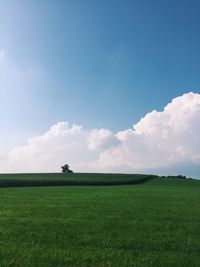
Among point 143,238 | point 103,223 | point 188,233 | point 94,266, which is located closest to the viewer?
point 94,266

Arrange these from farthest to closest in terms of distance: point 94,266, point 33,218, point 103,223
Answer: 1. point 33,218
2. point 103,223
3. point 94,266

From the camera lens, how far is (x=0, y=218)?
25703 mm

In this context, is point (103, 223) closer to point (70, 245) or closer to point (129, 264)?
point (70, 245)

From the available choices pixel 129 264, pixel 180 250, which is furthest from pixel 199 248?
pixel 129 264

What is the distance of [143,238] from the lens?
62.2ft

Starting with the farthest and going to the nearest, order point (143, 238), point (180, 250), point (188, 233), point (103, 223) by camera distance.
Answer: point (103, 223) → point (188, 233) → point (143, 238) → point (180, 250)

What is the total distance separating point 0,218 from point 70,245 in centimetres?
980

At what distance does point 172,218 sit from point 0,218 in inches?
434

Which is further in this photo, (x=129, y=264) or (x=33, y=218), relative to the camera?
(x=33, y=218)

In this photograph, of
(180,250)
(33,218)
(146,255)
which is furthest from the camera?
(33,218)

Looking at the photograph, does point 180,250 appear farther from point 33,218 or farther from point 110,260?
point 33,218

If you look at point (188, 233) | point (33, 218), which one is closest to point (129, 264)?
point (188, 233)

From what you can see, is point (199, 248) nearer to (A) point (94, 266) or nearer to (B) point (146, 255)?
(B) point (146, 255)

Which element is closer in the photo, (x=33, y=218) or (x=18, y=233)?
(x=18, y=233)
